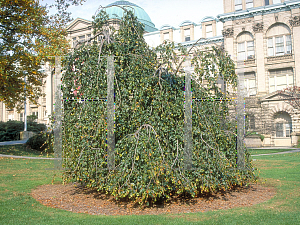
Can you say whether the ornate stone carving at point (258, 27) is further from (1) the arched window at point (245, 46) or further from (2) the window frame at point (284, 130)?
(2) the window frame at point (284, 130)

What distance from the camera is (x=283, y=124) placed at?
31.4 metres

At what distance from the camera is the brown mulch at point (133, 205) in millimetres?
6371

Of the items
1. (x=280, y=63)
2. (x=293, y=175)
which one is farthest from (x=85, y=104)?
(x=280, y=63)

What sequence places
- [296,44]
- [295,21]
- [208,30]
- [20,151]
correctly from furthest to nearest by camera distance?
[208,30]
[296,44]
[295,21]
[20,151]

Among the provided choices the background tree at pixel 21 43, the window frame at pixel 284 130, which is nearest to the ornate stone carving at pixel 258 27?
the window frame at pixel 284 130

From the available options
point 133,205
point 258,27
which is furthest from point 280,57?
point 133,205

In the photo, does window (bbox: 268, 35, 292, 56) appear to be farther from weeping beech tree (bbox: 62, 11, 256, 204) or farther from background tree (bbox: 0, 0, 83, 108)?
weeping beech tree (bbox: 62, 11, 256, 204)

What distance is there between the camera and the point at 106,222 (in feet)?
18.0

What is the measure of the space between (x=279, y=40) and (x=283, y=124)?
9.89 metres

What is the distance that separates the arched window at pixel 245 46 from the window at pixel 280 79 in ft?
11.3

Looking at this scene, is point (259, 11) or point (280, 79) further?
point (280, 79)

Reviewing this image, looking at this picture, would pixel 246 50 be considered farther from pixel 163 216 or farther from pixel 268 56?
pixel 163 216

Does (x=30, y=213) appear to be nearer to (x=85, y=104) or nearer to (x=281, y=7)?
(x=85, y=104)

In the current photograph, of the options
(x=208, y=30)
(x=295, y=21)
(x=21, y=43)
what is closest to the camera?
(x=21, y=43)
